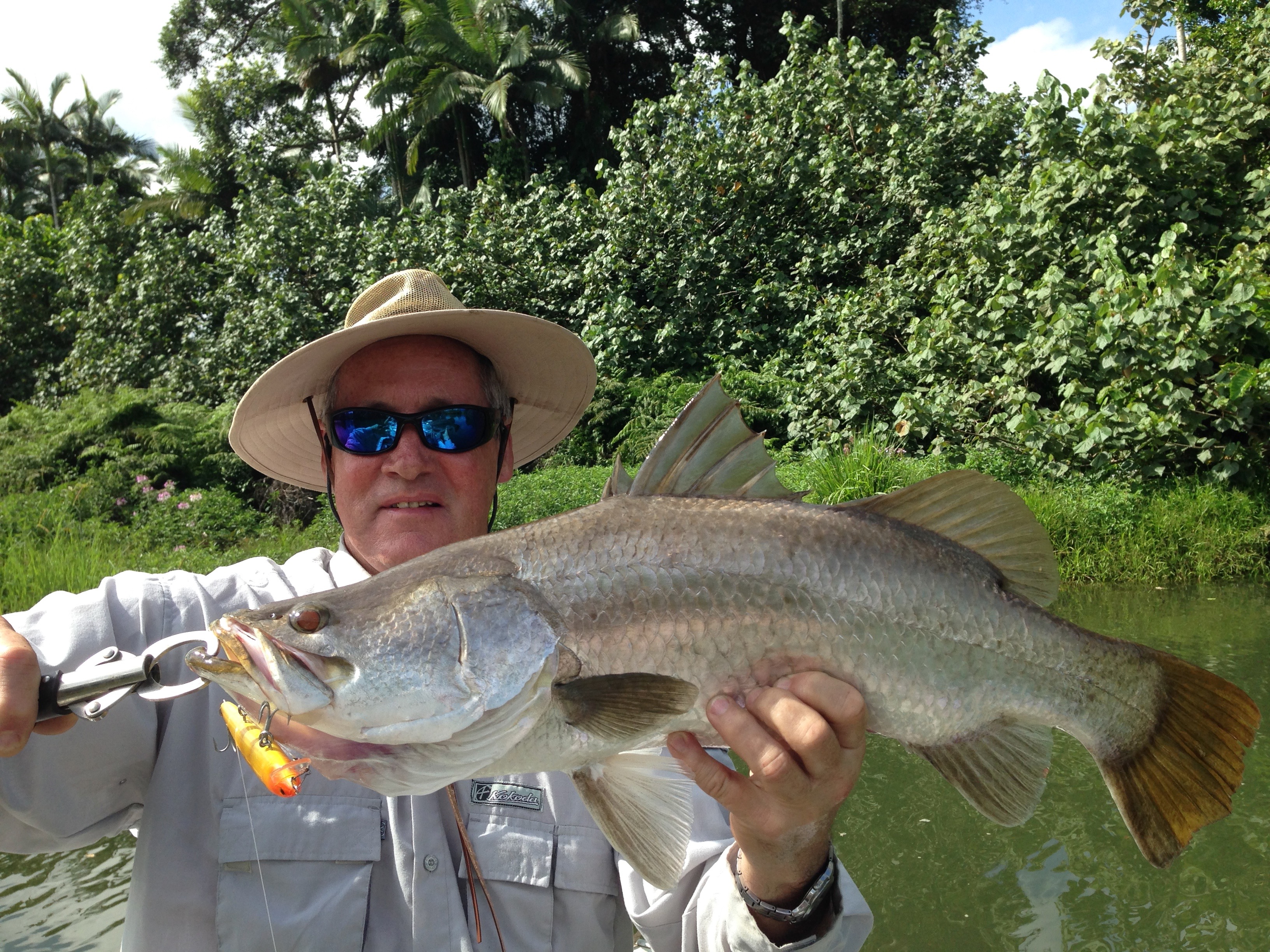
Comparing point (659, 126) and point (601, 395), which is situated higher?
point (659, 126)

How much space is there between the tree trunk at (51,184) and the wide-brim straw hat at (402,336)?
32.6 meters

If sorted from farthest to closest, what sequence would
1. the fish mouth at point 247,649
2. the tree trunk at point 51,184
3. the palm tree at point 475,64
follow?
the tree trunk at point 51,184 → the palm tree at point 475,64 → the fish mouth at point 247,649

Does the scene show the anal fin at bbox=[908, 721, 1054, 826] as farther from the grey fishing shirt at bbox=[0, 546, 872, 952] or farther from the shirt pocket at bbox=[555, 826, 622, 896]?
the shirt pocket at bbox=[555, 826, 622, 896]

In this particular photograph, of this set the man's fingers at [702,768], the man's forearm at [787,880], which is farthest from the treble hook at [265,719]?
the man's forearm at [787,880]

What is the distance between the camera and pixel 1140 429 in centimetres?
860

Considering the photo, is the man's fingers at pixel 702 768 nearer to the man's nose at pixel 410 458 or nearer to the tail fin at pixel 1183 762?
the tail fin at pixel 1183 762

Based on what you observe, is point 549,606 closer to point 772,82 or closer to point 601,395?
point 601,395

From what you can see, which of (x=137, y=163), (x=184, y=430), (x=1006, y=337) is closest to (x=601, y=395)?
(x=1006, y=337)

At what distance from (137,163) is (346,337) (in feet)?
133

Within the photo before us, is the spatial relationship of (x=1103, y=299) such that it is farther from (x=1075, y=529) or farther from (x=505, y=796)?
(x=505, y=796)

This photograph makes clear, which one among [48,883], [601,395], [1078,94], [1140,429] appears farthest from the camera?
[601,395]

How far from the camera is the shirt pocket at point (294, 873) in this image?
6.47 feet

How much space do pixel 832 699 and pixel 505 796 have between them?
986 mm

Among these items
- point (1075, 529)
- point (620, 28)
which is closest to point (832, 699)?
point (1075, 529)
